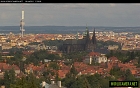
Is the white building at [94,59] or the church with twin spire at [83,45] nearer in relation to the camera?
the white building at [94,59]

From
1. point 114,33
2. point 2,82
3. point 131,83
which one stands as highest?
point 131,83

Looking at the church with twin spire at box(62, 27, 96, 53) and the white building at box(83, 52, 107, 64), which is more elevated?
the white building at box(83, 52, 107, 64)

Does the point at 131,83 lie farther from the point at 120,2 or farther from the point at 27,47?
the point at 27,47

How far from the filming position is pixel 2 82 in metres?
23.0

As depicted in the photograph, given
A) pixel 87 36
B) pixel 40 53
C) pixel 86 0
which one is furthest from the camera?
pixel 87 36

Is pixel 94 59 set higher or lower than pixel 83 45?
higher

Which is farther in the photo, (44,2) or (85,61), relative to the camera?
(85,61)

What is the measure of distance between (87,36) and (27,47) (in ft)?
60.5

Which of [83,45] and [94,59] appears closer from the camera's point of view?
[94,59]

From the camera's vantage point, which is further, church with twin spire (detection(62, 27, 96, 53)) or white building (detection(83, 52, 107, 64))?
church with twin spire (detection(62, 27, 96, 53))

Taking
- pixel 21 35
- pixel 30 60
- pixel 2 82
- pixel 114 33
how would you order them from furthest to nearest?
pixel 114 33
pixel 21 35
pixel 30 60
pixel 2 82

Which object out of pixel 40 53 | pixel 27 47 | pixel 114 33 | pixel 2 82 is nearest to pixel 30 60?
pixel 40 53

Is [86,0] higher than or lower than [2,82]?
higher

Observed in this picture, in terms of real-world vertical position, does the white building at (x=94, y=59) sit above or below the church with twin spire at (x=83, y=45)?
above
